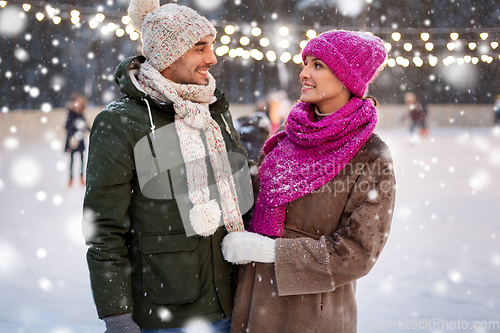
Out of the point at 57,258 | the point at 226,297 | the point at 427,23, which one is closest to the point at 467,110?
the point at 427,23

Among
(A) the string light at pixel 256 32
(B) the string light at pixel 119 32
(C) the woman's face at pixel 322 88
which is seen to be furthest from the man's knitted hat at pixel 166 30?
(A) the string light at pixel 256 32

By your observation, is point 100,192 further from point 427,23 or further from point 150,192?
point 427,23

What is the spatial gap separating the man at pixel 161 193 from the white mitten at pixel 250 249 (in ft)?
0.23

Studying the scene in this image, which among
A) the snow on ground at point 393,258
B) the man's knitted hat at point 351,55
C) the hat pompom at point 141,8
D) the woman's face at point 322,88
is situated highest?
the hat pompom at point 141,8

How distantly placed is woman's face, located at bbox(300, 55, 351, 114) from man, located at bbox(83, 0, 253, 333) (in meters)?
0.35

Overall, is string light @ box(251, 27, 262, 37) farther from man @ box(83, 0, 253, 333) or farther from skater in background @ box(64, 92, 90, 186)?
man @ box(83, 0, 253, 333)

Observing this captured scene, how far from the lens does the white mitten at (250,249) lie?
1492mm

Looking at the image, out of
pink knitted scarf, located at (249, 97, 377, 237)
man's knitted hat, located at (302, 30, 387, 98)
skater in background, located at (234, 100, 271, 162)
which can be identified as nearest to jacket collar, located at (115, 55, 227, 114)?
pink knitted scarf, located at (249, 97, 377, 237)

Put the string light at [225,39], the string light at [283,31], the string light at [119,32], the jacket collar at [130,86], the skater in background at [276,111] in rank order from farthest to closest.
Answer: the string light at [283,31] → the string light at [225,39] → the string light at [119,32] → the skater in background at [276,111] → the jacket collar at [130,86]

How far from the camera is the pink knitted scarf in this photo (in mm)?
1491

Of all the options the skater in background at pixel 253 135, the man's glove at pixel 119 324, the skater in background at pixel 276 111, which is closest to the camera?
the man's glove at pixel 119 324

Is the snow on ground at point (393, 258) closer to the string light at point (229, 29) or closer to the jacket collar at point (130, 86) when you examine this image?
the jacket collar at point (130, 86)

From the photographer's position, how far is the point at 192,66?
5.29 ft

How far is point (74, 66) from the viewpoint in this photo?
10.5 m
